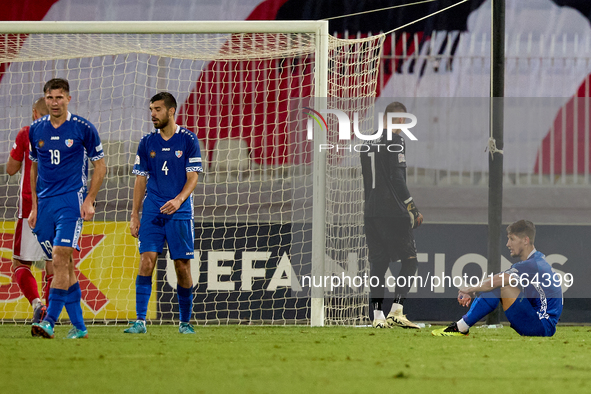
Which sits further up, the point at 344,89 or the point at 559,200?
the point at 344,89

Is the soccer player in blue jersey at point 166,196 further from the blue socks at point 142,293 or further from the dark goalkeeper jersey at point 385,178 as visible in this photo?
the dark goalkeeper jersey at point 385,178

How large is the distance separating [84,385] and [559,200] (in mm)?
7728

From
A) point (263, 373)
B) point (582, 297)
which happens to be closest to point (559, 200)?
point (582, 297)

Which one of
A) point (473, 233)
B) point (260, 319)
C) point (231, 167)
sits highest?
point (231, 167)

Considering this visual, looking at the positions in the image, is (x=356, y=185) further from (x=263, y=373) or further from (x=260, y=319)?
(x=263, y=373)

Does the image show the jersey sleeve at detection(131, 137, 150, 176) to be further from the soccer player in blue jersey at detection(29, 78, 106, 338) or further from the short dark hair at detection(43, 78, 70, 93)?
the short dark hair at detection(43, 78, 70, 93)

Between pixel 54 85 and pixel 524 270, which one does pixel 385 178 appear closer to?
pixel 524 270

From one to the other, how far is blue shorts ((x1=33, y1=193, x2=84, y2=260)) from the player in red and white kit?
90cm

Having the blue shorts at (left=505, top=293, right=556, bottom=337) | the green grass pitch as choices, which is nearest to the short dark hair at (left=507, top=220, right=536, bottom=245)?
the blue shorts at (left=505, top=293, right=556, bottom=337)

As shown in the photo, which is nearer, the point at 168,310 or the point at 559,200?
the point at 168,310

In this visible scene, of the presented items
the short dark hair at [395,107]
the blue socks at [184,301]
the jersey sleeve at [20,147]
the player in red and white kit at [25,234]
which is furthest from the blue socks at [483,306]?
the jersey sleeve at [20,147]

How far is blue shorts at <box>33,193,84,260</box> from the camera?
14.2 ft

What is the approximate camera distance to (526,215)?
31.4 ft

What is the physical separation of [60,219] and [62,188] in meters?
0.18
